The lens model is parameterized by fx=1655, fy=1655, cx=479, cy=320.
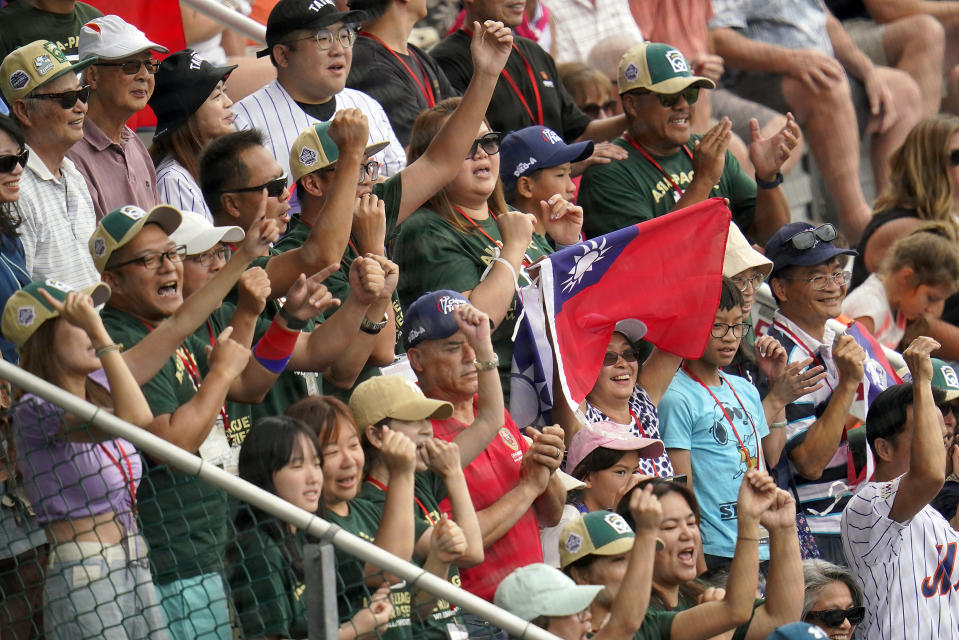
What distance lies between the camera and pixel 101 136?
6.14 metres

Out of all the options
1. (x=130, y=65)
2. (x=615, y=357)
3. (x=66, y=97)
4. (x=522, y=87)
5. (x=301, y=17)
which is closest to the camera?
(x=66, y=97)

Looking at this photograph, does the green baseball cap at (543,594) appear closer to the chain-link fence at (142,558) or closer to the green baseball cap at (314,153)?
the chain-link fence at (142,558)

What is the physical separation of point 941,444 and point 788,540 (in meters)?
1.15

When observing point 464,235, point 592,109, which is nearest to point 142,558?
point 464,235

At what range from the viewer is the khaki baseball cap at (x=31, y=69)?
18.8 feet

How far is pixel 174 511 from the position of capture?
4484 mm

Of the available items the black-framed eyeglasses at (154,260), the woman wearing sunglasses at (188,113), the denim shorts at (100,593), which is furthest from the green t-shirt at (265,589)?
the woman wearing sunglasses at (188,113)

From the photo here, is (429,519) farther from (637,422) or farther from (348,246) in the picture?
(637,422)

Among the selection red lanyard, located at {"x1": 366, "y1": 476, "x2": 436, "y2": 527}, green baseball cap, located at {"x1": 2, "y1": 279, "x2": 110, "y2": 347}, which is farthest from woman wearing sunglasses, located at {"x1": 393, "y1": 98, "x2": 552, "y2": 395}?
green baseball cap, located at {"x1": 2, "y1": 279, "x2": 110, "y2": 347}

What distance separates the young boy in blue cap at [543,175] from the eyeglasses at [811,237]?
3.21ft

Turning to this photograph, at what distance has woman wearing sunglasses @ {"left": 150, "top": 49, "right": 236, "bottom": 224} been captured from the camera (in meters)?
6.23

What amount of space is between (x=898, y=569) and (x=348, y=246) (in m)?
2.40

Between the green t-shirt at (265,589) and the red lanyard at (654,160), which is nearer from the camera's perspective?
the green t-shirt at (265,589)

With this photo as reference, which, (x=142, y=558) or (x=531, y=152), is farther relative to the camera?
(x=531, y=152)
